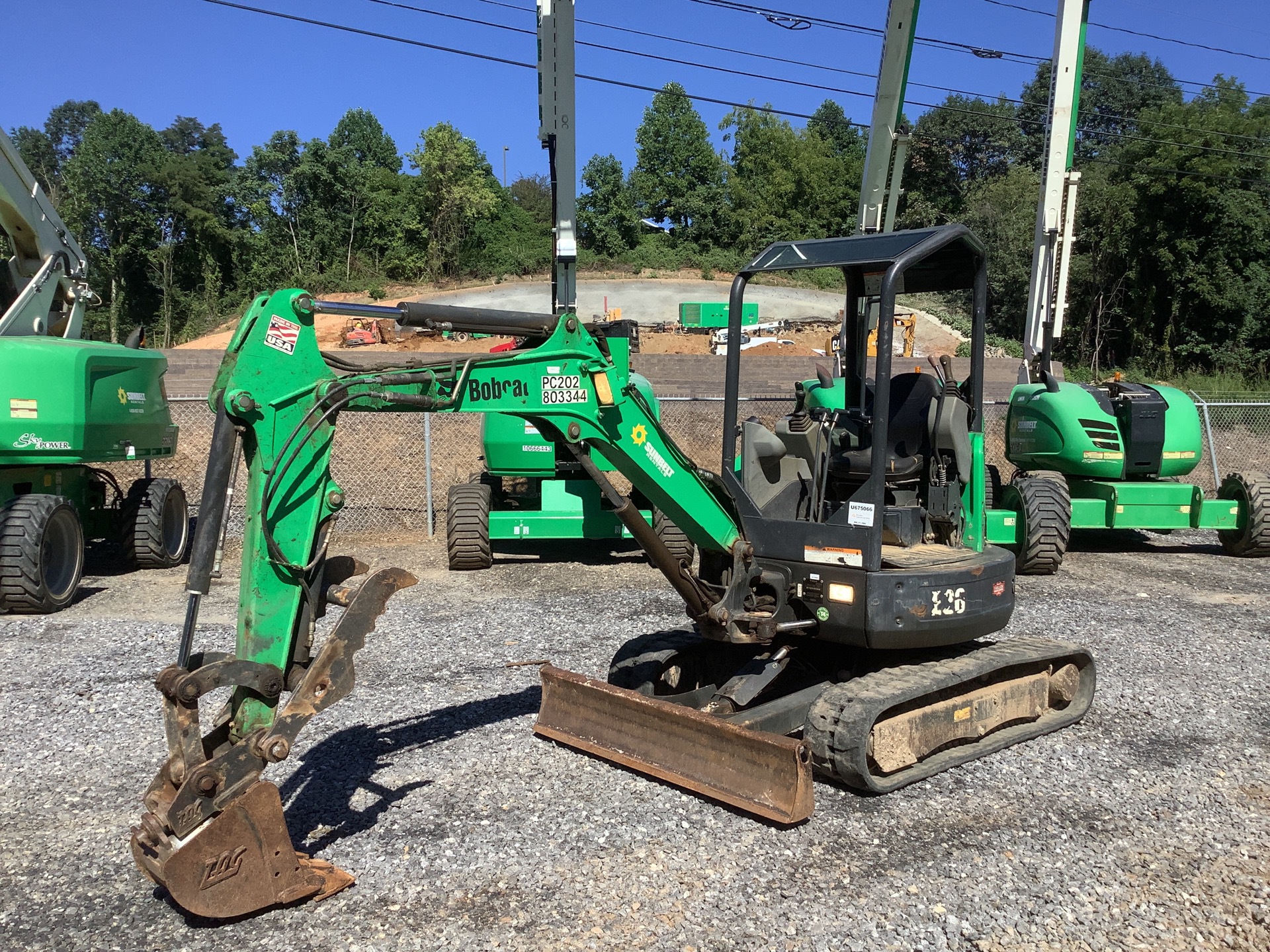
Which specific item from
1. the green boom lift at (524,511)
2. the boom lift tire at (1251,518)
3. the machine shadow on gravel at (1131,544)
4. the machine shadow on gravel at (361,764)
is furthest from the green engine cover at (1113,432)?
the machine shadow on gravel at (361,764)

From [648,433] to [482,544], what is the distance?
6.16 meters

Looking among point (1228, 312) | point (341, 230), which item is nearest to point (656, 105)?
point (341, 230)

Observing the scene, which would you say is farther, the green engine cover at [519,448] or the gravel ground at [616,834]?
the green engine cover at [519,448]

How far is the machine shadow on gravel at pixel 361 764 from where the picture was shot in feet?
15.8

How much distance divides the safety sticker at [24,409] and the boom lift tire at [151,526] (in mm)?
2035

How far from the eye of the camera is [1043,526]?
1105 centimetres

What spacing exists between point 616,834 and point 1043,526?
781 cm

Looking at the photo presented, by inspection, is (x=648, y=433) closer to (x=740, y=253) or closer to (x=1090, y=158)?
(x=740, y=253)

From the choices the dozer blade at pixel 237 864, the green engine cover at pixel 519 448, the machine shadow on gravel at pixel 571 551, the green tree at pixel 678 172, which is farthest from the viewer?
the green tree at pixel 678 172

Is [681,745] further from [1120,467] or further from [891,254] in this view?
[1120,467]

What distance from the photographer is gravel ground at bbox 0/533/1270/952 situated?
3.94 m

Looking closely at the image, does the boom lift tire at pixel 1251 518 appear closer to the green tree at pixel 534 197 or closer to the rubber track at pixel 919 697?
the rubber track at pixel 919 697

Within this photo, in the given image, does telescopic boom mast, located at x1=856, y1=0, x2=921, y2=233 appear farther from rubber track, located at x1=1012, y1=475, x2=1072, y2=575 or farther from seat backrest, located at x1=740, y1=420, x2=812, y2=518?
seat backrest, located at x1=740, y1=420, x2=812, y2=518

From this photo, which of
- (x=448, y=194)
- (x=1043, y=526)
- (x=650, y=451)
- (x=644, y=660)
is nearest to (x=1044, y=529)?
(x=1043, y=526)
